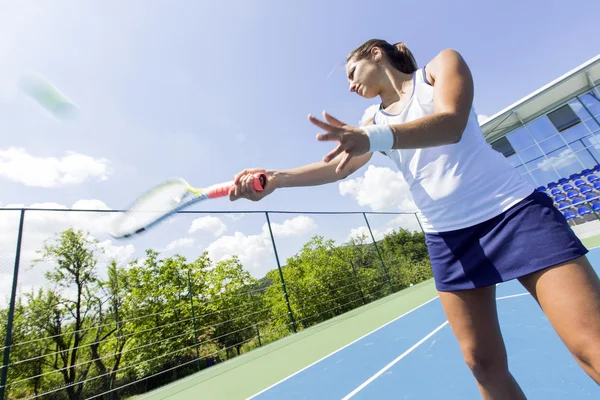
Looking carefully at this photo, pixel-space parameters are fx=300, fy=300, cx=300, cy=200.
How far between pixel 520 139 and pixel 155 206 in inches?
782

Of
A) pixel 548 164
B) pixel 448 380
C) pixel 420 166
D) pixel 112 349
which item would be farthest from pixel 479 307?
pixel 548 164

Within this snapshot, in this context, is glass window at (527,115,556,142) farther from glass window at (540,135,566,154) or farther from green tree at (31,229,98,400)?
green tree at (31,229,98,400)

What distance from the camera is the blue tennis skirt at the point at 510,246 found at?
0.88 meters

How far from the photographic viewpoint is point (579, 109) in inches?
582

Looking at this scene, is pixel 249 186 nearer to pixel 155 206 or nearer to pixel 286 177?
pixel 286 177

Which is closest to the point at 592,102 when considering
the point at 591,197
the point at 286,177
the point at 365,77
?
the point at 591,197

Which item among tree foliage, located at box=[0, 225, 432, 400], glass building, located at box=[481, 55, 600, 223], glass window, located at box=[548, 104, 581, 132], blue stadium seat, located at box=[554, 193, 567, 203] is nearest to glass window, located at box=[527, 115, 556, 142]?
glass building, located at box=[481, 55, 600, 223]

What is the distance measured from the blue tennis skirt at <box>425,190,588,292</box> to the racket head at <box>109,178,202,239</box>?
53.0 inches

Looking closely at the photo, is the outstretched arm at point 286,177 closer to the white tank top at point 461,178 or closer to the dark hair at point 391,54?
the white tank top at point 461,178

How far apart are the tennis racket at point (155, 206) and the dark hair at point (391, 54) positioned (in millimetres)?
1044

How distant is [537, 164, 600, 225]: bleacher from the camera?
11.1 m

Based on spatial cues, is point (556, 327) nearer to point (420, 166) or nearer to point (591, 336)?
point (591, 336)

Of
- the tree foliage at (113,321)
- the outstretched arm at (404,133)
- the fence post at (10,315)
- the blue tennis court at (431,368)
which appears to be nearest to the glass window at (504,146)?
the tree foliage at (113,321)

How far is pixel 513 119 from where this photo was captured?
1639 cm
